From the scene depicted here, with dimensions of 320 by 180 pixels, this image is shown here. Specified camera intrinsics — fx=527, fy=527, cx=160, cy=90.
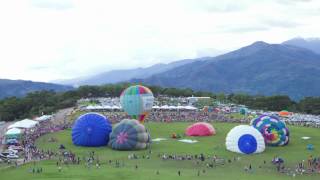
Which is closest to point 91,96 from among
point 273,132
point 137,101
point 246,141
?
point 137,101

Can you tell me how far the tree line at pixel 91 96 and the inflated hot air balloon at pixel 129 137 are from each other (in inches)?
1897

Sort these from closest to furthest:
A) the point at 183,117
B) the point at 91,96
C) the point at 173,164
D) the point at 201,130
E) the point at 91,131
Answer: the point at 173,164, the point at 91,131, the point at 201,130, the point at 183,117, the point at 91,96

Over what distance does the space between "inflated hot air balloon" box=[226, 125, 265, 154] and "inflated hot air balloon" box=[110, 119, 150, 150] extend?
8166 mm

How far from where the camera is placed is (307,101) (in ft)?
389

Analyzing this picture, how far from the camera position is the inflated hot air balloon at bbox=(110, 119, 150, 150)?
49.4 metres

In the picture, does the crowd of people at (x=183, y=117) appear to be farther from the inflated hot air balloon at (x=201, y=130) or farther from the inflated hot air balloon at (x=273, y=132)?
the inflated hot air balloon at (x=273, y=132)

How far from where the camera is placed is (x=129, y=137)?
49.5 metres

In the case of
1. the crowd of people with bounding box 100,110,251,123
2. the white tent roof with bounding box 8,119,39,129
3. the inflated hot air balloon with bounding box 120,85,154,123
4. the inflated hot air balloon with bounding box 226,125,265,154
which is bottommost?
the inflated hot air balloon with bounding box 226,125,265,154

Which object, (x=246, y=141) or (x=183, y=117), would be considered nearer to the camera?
(x=246, y=141)

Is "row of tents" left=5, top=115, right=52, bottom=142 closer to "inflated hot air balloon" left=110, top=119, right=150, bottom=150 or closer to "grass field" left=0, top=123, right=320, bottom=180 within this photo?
"grass field" left=0, top=123, right=320, bottom=180

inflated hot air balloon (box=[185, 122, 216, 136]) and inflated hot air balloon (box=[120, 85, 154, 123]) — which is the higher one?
inflated hot air balloon (box=[120, 85, 154, 123])

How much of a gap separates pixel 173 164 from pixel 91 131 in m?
11.9

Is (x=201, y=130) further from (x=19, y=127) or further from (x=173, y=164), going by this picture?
(x=19, y=127)

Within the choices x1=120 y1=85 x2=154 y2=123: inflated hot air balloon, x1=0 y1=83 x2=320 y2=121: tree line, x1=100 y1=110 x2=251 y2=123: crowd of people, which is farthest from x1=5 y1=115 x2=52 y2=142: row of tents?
x1=0 y1=83 x2=320 y2=121: tree line
